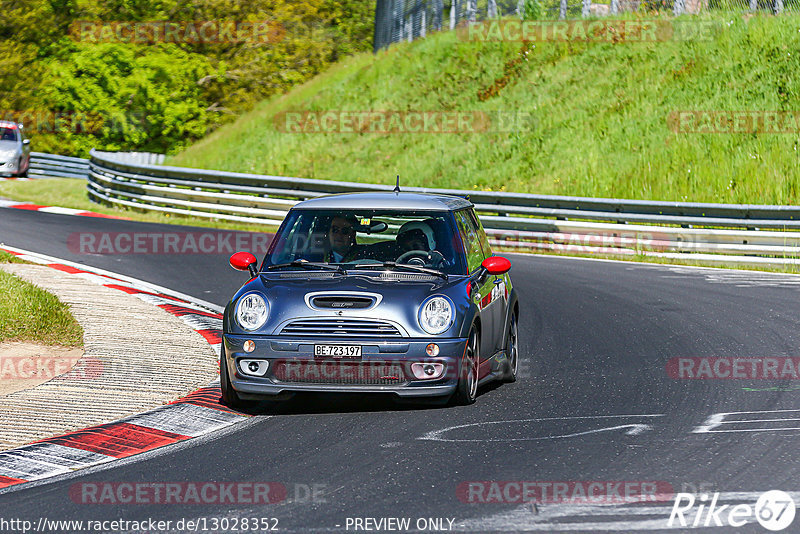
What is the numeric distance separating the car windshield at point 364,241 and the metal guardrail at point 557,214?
1108cm

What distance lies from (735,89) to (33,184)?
21462mm

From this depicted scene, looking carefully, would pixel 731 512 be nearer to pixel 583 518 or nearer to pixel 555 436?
pixel 583 518

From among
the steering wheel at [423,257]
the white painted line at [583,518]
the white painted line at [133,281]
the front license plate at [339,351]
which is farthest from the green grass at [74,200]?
the white painted line at [583,518]

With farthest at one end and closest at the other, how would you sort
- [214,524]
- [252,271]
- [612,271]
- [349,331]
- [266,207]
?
[266,207], [612,271], [252,271], [349,331], [214,524]

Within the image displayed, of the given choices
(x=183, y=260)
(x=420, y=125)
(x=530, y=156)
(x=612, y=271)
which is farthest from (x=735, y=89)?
(x=183, y=260)

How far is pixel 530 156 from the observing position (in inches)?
1149

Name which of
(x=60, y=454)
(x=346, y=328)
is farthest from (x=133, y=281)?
(x=60, y=454)

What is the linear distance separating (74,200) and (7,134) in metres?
4.20

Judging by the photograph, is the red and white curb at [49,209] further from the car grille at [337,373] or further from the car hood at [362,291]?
the car grille at [337,373]

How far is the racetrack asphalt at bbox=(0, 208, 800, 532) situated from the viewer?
569cm

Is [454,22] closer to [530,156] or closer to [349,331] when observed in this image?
[530,156]

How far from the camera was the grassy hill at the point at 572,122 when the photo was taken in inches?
998

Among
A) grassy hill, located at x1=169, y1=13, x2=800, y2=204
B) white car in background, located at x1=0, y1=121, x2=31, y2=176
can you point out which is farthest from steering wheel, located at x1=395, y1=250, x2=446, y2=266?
white car in background, located at x1=0, y1=121, x2=31, y2=176

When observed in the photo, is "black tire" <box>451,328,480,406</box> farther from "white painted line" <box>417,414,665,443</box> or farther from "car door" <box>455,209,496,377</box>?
"white painted line" <box>417,414,665,443</box>
